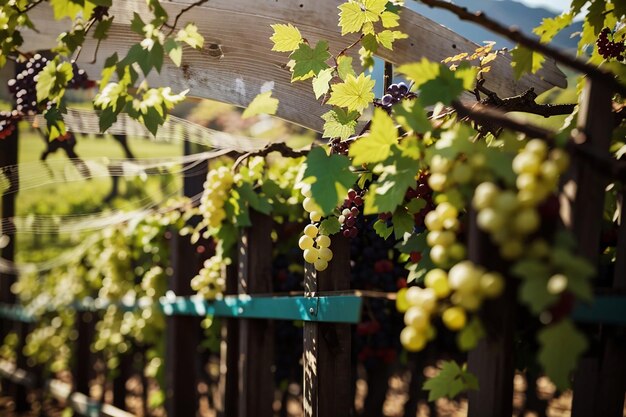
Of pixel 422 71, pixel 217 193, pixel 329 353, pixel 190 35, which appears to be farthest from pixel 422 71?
pixel 217 193

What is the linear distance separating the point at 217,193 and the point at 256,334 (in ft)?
2.02

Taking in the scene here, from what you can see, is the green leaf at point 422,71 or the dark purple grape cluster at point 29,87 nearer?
the green leaf at point 422,71

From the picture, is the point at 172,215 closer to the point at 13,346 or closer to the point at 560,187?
the point at 560,187

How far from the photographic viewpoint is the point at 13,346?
6.42 meters

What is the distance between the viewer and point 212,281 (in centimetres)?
305

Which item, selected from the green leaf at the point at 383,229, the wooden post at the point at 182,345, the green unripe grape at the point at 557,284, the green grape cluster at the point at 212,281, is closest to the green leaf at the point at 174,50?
the green leaf at the point at 383,229

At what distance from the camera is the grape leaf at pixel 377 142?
4.11 ft

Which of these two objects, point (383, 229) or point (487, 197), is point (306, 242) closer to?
point (383, 229)

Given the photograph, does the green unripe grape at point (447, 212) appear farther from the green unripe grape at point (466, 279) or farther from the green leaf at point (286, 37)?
the green leaf at point (286, 37)

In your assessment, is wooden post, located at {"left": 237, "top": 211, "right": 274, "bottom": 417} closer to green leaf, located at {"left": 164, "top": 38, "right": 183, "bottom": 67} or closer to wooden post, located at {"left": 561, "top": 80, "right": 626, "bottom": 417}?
green leaf, located at {"left": 164, "top": 38, "right": 183, "bottom": 67}

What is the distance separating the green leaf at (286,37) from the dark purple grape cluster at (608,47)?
891 mm

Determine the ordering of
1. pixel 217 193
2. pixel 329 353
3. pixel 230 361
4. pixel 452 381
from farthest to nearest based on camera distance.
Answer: pixel 230 361, pixel 217 193, pixel 329 353, pixel 452 381

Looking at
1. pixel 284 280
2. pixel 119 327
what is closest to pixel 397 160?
pixel 284 280

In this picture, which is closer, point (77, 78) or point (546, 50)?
point (546, 50)
